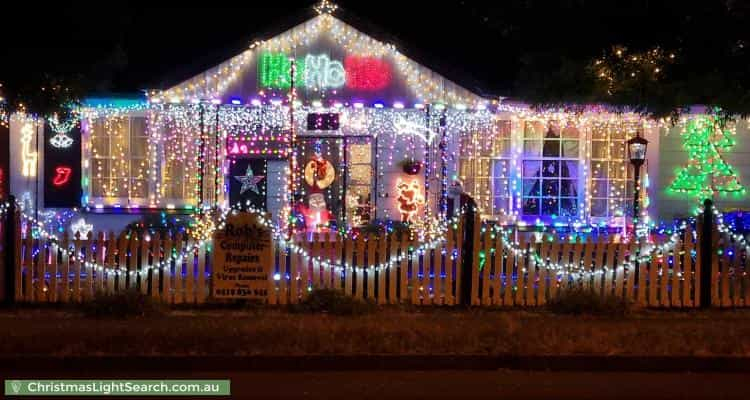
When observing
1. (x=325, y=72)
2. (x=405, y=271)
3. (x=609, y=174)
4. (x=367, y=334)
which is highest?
(x=325, y=72)

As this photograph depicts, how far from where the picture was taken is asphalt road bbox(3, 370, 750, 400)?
7.33 metres

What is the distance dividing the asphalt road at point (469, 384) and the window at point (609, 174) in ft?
29.3

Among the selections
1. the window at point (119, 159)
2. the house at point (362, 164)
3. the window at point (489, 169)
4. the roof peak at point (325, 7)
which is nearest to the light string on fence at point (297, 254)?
the house at point (362, 164)

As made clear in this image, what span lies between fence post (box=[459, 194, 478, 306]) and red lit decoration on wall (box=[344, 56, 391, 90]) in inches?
176

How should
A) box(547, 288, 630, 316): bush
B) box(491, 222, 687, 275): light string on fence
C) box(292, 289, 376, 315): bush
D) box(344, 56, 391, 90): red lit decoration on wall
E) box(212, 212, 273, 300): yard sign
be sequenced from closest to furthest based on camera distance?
box(292, 289, 376, 315): bush
box(547, 288, 630, 316): bush
box(212, 212, 273, 300): yard sign
box(491, 222, 687, 275): light string on fence
box(344, 56, 391, 90): red lit decoration on wall

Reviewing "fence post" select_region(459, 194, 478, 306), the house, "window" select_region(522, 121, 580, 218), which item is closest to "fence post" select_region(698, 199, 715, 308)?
"fence post" select_region(459, 194, 478, 306)

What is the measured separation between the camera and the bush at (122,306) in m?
10.2

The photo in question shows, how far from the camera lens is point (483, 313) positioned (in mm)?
10734

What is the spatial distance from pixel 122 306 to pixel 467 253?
14.5 ft

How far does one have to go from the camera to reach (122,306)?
33.4ft

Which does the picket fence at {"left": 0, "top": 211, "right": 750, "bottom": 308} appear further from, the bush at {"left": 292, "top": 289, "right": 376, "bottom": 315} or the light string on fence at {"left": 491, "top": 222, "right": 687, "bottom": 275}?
the bush at {"left": 292, "top": 289, "right": 376, "bottom": 315}

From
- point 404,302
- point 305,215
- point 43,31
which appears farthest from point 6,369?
point 305,215

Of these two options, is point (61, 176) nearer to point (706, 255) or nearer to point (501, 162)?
point (501, 162)

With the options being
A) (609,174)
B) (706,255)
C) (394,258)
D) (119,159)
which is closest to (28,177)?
(119,159)
